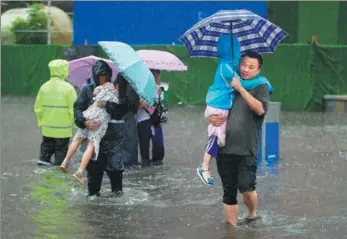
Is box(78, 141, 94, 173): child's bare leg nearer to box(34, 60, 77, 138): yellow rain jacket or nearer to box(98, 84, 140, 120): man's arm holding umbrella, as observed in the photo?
box(98, 84, 140, 120): man's arm holding umbrella

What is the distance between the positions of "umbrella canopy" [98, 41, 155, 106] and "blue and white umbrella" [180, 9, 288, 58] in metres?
0.80

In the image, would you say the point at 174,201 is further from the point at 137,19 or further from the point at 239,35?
the point at 137,19

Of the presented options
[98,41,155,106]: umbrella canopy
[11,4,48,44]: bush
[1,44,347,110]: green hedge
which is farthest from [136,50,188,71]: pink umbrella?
[11,4,48,44]: bush

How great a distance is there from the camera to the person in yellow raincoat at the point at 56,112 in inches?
465

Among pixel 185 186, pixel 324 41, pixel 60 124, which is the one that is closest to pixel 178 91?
pixel 324 41

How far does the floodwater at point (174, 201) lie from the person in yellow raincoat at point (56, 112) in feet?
1.38

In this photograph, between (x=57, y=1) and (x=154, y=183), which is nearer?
(x=154, y=183)

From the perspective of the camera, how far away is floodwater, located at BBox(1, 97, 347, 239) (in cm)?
764

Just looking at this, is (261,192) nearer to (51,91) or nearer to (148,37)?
(51,91)

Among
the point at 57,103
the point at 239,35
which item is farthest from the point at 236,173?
the point at 57,103

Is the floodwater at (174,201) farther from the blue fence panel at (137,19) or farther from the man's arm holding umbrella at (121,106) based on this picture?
the blue fence panel at (137,19)

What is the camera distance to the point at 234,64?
7.55 m

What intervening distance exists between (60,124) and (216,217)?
170 inches

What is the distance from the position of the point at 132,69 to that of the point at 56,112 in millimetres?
3356
